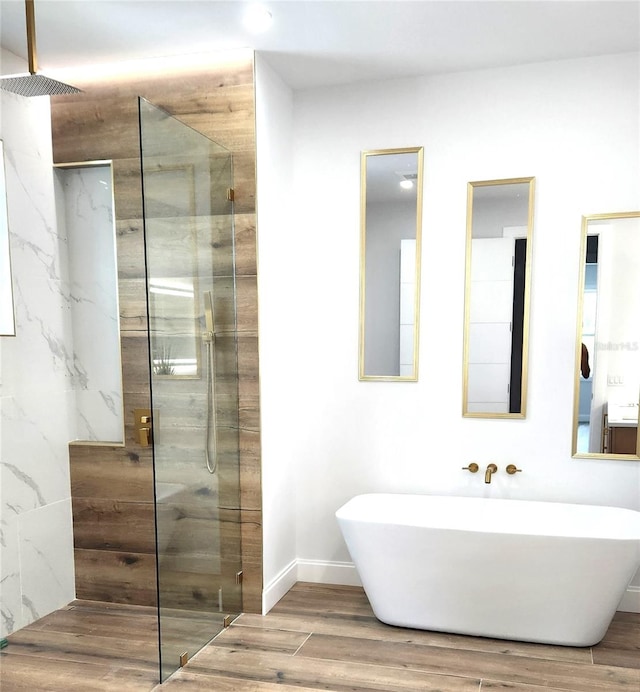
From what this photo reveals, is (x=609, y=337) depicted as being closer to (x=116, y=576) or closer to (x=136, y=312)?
(x=136, y=312)

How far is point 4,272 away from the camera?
3129 millimetres

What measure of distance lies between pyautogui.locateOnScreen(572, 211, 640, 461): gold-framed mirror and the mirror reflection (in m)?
2.81

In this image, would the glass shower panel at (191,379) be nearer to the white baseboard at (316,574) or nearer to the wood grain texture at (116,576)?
the white baseboard at (316,574)

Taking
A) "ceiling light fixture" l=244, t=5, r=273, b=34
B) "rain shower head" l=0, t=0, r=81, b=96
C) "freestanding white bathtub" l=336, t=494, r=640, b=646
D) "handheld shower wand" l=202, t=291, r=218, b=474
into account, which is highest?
"ceiling light fixture" l=244, t=5, r=273, b=34

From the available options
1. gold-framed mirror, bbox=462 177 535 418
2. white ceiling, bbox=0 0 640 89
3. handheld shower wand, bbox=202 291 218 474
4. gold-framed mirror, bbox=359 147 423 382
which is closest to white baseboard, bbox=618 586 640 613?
gold-framed mirror, bbox=462 177 535 418

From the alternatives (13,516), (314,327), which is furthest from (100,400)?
(314,327)

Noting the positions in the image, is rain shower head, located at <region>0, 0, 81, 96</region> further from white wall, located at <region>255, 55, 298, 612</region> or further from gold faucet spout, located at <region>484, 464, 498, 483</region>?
gold faucet spout, located at <region>484, 464, 498, 483</region>

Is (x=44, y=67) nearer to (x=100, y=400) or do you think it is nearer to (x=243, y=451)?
(x=100, y=400)

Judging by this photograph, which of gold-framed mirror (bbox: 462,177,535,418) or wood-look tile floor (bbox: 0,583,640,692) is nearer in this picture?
wood-look tile floor (bbox: 0,583,640,692)

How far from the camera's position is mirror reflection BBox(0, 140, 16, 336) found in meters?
3.10

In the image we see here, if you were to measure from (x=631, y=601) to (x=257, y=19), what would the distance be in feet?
10.8

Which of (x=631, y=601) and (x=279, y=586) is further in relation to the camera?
(x=279, y=586)

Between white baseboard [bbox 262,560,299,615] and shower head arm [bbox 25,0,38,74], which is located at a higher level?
shower head arm [bbox 25,0,38,74]

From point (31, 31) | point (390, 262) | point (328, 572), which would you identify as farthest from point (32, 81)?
point (328, 572)
